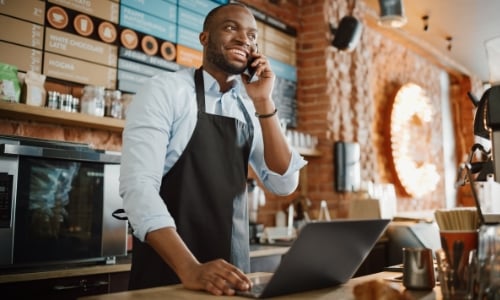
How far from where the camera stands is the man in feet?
4.66

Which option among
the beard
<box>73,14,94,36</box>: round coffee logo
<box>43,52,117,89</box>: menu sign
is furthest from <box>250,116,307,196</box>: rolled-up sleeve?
<box>73,14,94,36</box>: round coffee logo

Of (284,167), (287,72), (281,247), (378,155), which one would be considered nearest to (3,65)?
(284,167)

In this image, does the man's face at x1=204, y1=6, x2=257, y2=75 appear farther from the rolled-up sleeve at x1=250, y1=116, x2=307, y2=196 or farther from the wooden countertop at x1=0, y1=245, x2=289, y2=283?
the wooden countertop at x1=0, y1=245, x2=289, y2=283

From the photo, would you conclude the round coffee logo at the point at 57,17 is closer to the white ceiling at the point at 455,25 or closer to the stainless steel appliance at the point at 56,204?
the stainless steel appliance at the point at 56,204

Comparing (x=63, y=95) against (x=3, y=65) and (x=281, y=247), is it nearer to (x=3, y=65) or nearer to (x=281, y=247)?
(x=3, y=65)

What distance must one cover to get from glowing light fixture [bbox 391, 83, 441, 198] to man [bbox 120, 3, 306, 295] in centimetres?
432

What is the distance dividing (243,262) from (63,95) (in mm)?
1477

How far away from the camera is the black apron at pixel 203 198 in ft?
5.39

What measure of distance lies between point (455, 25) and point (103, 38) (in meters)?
4.60

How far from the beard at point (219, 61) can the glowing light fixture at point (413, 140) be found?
439cm

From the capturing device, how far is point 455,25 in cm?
604

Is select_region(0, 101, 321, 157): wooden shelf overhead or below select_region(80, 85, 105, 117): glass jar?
below

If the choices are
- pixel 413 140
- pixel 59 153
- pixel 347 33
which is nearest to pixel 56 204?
pixel 59 153

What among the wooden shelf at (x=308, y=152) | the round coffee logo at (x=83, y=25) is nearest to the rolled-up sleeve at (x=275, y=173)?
the round coffee logo at (x=83, y=25)
